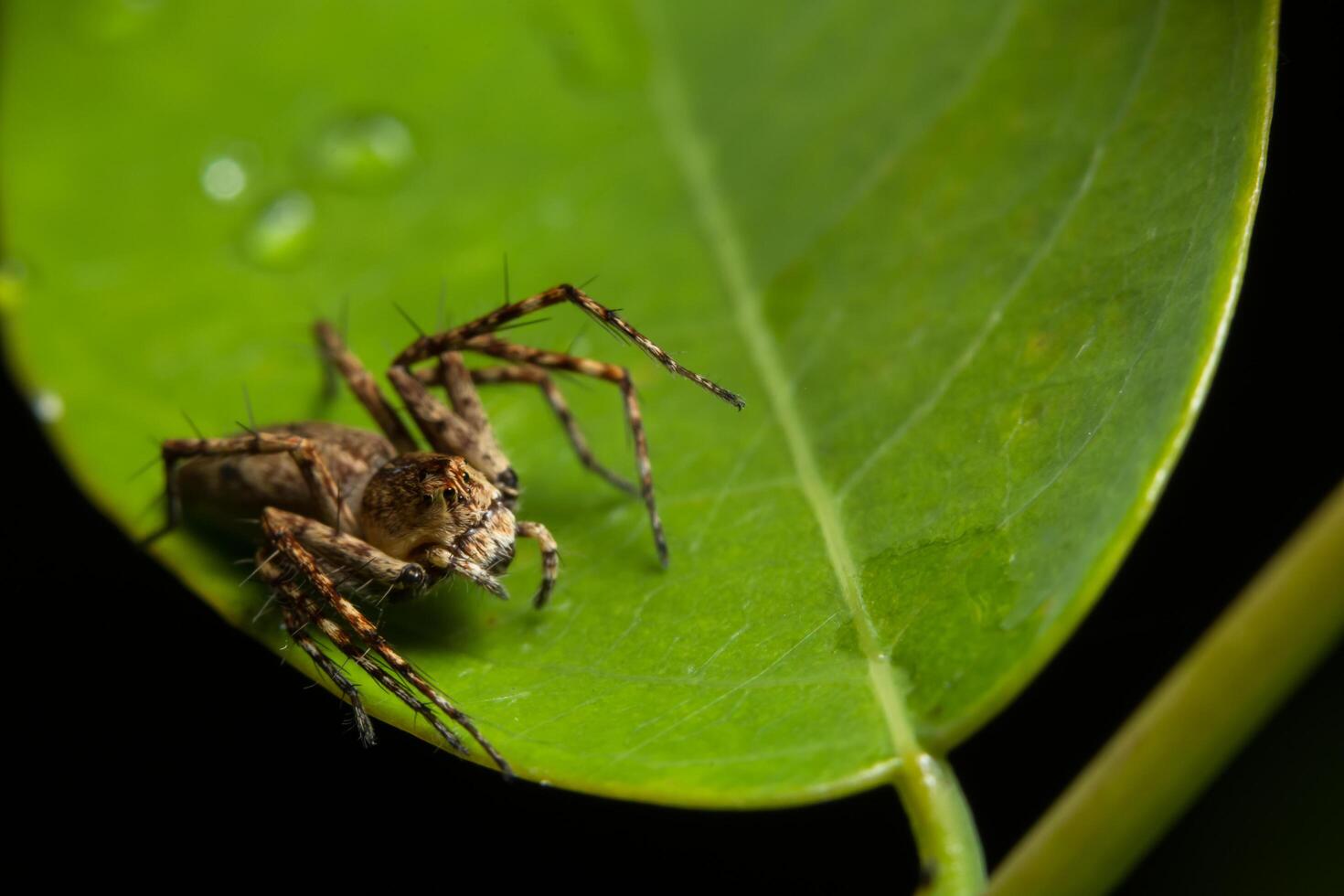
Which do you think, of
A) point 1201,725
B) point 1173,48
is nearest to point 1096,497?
point 1201,725

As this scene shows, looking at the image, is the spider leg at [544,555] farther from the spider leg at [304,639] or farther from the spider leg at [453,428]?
the spider leg at [304,639]

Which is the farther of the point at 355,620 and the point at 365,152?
the point at 365,152

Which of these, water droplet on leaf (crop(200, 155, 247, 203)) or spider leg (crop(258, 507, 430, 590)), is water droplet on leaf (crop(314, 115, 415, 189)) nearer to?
water droplet on leaf (crop(200, 155, 247, 203))

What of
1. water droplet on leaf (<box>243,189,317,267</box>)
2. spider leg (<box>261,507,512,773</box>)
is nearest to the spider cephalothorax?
spider leg (<box>261,507,512,773</box>)

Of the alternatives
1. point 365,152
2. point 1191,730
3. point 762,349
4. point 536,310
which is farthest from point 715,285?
point 1191,730

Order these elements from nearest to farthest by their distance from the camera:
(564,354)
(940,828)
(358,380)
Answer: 1. (940,828)
2. (564,354)
3. (358,380)

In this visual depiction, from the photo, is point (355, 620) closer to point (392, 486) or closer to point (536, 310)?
point (392, 486)

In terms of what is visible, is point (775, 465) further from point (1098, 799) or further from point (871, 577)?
point (1098, 799)

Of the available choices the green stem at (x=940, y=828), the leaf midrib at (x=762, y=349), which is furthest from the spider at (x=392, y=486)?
the green stem at (x=940, y=828)
